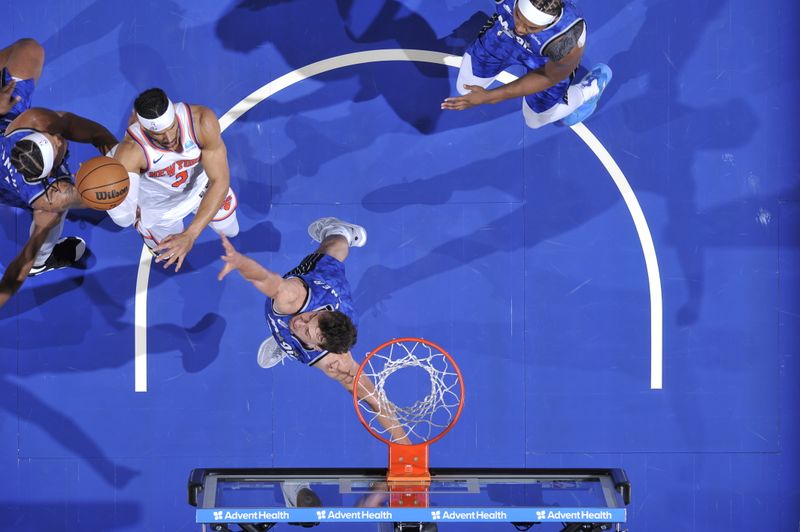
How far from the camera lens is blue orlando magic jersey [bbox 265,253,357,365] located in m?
7.48

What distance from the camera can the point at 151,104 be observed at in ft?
23.4

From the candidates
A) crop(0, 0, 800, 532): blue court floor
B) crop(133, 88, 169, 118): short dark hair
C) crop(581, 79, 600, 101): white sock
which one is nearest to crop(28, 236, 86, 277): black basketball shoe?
crop(0, 0, 800, 532): blue court floor

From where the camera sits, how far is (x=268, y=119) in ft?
30.0

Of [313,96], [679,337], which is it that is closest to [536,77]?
[313,96]

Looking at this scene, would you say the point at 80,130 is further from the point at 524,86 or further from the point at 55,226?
the point at 524,86

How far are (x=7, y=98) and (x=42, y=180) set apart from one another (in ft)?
2.86

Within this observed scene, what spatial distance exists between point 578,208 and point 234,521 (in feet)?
15.9

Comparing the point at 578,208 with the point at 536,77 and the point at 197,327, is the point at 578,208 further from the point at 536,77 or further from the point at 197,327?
the point at 197,327

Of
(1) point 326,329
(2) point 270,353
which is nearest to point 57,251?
(2) point 270,353

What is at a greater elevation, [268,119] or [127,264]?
[268,119]

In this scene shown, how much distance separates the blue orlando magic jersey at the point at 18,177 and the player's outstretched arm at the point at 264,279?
2005 millimetres

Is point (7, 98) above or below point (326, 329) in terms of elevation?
above

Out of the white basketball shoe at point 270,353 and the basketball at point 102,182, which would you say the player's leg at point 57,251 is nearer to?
the basketball at point 102,182

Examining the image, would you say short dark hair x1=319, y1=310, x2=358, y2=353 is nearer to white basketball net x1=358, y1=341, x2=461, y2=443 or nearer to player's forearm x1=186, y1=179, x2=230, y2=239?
white basketball net x1=358, y1=341, x2=461, y2=443
